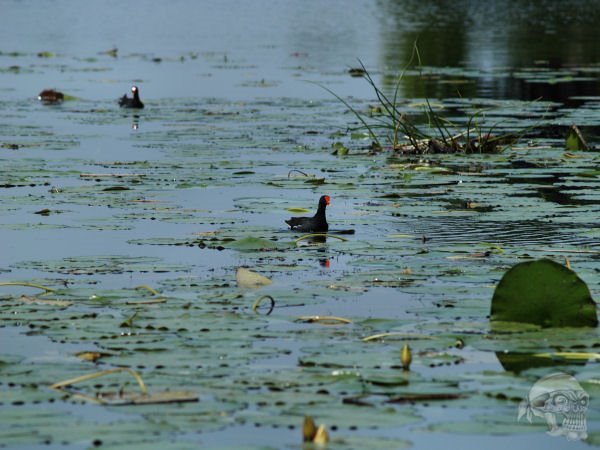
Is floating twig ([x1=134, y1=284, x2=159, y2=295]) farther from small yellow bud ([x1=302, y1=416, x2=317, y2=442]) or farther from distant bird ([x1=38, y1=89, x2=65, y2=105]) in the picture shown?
distant bird ([x1=38, y1=89, x2=65, y2=105])

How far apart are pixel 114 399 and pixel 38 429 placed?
0.47 metres

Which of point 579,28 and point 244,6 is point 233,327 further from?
point 244,6

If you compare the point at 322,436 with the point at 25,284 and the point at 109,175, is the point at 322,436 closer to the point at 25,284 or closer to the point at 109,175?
the point at 25,284

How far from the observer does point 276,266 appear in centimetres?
790

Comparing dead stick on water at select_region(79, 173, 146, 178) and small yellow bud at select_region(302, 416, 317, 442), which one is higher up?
dead stick on water at select_region(79, 173, 146, 178)

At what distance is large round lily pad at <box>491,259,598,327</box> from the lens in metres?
6.19

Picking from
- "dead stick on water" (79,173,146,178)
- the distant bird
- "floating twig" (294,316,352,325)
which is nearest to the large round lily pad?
"floating twig" (294,316,352,325)

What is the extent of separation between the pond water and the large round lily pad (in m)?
0.11

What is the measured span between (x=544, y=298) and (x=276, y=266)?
6.94 ft

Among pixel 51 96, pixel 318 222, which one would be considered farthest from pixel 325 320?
pixel 51 96

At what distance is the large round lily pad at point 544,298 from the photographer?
20.3 feet

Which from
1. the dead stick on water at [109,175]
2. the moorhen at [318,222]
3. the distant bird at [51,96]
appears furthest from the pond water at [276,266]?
the distant bird at [51,96]

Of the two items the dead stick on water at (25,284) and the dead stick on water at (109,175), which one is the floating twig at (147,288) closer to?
the dead stick on water at (25,284)

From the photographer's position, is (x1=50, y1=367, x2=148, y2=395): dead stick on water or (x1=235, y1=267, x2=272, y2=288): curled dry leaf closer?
(x1=50, y1=367, x2=148, y2=395): dead stick on water
